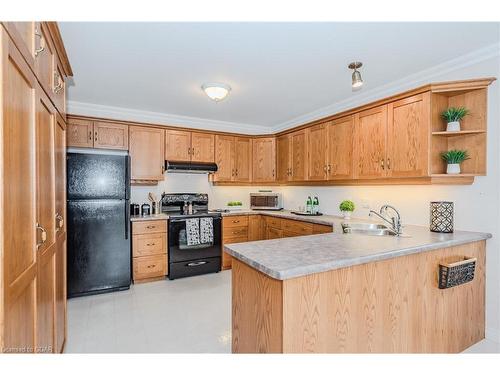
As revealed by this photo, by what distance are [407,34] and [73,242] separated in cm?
381

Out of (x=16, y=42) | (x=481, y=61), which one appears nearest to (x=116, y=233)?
(x=16, y=42)

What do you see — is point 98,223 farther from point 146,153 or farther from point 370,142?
point 370,142

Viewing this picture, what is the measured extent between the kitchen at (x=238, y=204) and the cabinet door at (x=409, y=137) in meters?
0.02

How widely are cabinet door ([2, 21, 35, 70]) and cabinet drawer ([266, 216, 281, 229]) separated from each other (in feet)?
11.0

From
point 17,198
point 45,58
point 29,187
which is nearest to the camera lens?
point 17,198

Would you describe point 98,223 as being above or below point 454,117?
below

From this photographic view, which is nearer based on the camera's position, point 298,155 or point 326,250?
point 326,250

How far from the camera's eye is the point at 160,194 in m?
4.24

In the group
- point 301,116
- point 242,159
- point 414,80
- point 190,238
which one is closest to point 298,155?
point 301,116

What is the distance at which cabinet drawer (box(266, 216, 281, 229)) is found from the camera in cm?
404

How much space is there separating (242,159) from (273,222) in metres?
1.26

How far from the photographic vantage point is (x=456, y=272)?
190cm

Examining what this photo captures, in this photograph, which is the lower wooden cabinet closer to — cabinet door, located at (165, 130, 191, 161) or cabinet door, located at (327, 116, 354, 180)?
cabinet door, located at (165, 130, 191, 161)

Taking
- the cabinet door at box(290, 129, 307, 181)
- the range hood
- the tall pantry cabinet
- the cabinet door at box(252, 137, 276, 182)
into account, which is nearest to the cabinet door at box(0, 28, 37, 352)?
the tall pantry cabinet
